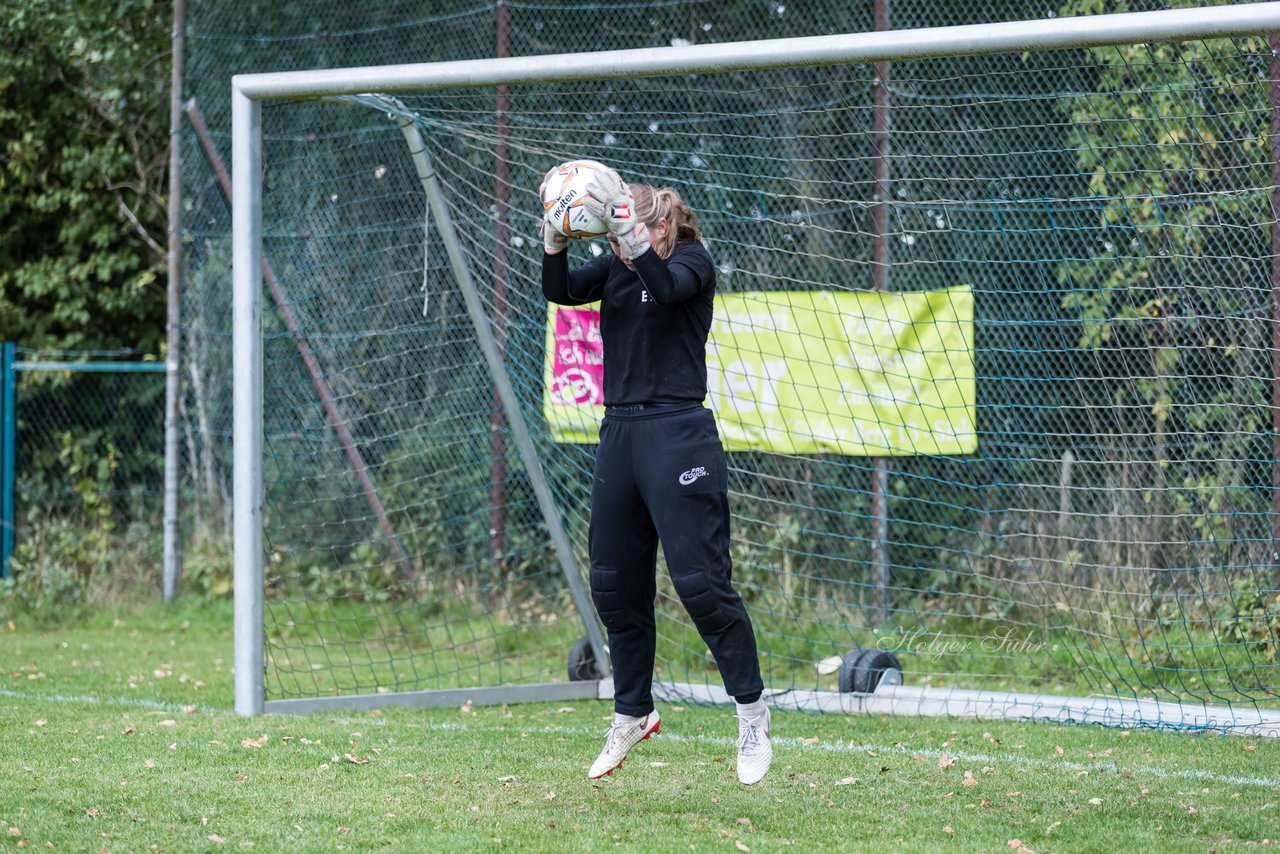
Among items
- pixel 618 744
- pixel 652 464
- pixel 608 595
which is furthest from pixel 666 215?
pixel 618 744

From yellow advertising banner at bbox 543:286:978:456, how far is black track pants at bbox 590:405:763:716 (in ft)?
8.54

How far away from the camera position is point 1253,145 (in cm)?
605

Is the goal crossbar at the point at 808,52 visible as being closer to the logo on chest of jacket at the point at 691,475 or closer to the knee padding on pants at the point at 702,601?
the logo on chest of jacket at the point at 691,475

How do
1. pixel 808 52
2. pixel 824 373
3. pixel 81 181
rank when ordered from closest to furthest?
pixel 808 52
pixel 824 373
pixel 81 181

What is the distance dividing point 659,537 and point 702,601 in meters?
0.27

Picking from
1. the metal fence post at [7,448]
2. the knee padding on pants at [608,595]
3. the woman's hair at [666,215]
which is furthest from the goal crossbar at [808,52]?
the metal fence post at [7,448]

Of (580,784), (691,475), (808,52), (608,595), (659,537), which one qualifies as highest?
(808,52)

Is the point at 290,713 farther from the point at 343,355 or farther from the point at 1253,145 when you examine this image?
the point at 1253,145

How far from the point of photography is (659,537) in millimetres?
4238

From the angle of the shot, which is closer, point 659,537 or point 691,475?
point 691,475

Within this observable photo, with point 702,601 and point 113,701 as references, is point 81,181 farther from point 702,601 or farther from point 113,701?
point 702,601

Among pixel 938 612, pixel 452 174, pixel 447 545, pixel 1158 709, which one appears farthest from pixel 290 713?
pixel 1158 709

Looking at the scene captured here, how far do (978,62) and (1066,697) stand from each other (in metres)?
3.56

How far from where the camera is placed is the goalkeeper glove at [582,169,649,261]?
157 inches
